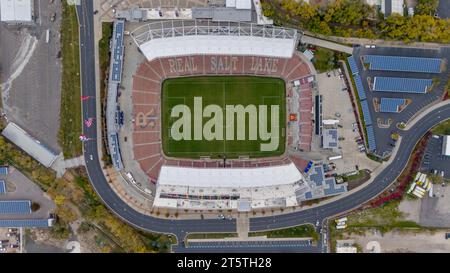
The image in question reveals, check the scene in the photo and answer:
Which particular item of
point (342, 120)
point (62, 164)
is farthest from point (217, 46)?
point (62, 164)

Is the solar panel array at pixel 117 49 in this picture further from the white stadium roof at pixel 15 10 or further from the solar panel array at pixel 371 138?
the solar panel array at pixel 371 138

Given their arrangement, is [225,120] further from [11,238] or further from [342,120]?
[11,238]

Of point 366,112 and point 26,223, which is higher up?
point 366,112

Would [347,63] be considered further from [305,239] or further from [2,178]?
[2,178]

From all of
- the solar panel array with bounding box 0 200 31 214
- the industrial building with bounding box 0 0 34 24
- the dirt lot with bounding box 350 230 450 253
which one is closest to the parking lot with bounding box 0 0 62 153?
the industrial building with bounding box 0 0 34 24

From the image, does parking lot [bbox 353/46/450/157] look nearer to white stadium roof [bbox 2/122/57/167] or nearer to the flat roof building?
the flat roof building

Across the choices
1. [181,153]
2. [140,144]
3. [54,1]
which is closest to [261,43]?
[181,153]
